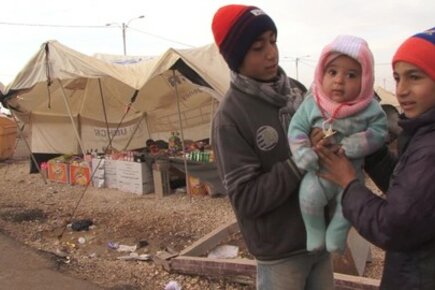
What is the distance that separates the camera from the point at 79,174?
11336mm

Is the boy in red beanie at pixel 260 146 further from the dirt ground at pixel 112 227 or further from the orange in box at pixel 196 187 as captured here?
the orange in box at pixel 196 187

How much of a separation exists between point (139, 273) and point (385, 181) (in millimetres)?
3711

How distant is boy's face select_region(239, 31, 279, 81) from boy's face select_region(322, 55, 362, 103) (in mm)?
300

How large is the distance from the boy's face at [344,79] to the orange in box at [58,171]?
10.6 metres

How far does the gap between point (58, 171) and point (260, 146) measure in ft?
35.1

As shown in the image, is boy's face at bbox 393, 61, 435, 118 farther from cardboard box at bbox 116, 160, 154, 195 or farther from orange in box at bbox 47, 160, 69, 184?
orange in box at bbox 47, 160, 69, 184

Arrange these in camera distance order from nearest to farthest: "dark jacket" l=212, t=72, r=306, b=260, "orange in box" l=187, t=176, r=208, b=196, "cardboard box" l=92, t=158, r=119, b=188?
"dark jacket" l=212, t=72, r=306, b=260 < "orange in box" l=187, t=176, r=208, b=196 < "cardboard box" l=92, t=158, r=119, b=188

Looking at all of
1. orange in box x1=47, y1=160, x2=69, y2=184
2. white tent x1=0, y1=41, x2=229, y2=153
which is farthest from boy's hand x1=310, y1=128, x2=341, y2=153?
orange in box x1=47, y1=160, x2=69, y2=184

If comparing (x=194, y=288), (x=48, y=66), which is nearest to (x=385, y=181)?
(x=194, y=288)

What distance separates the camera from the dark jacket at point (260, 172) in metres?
1.88

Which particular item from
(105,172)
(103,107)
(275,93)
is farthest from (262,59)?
(103,107)

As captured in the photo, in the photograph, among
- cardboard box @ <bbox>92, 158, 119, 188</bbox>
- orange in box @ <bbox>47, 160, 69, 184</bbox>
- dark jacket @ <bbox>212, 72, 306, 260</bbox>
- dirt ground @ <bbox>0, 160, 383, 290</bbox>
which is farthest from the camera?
orange in box @ <bbox>47, 160, 69, 184</bbox>

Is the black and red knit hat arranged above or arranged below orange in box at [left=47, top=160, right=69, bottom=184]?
above

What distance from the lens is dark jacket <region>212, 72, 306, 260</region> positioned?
6.18ft
